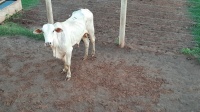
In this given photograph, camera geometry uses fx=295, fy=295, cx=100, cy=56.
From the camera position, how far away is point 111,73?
659 centimetres

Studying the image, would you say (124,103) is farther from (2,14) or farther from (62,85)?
(2,14)

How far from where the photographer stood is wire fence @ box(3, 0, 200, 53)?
26.2 ft

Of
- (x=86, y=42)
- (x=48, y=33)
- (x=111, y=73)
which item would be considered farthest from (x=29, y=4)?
(x=48, y=33)

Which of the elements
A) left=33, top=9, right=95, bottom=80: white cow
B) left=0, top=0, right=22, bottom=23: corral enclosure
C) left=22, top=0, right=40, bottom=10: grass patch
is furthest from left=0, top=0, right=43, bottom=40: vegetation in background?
left=33, top=9, right=95, bottom=80: white cow

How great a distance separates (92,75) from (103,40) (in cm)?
174

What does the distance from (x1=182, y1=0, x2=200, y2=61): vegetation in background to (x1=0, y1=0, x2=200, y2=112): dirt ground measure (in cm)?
20

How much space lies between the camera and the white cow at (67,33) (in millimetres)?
5406

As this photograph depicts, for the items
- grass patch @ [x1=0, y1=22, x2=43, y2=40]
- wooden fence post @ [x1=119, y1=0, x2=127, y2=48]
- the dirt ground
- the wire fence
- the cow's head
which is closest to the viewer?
the cow's head

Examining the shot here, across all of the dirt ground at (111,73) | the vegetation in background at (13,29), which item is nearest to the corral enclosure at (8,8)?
the vegetation in background at (13,29)

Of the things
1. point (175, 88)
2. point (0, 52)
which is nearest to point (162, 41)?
point (175, 88)

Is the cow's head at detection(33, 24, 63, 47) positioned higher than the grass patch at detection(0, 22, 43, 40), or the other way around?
the cow's head at detection(33, 24, 63, 47)

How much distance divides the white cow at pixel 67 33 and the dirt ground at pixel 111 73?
0.59 metres

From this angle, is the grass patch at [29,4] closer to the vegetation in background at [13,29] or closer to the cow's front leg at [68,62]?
the vegetation in background at [13,29]

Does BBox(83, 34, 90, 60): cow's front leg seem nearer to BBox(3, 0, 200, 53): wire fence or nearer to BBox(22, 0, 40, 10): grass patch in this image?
BBox(3, 0, 200, 53): wire fence
